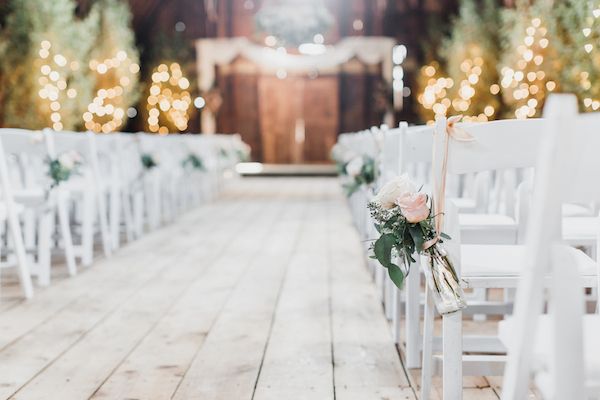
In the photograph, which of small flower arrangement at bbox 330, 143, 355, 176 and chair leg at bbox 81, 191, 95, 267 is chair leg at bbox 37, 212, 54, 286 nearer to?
chair leg at bbox 81, 191, 95, 267

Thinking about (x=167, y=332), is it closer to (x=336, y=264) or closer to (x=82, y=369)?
(x=82, y=369)

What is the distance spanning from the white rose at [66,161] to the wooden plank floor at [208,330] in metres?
0.65

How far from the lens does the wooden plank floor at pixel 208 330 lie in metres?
2.53

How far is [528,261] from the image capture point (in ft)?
4.13

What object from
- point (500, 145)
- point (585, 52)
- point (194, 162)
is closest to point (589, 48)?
point (585, 52)

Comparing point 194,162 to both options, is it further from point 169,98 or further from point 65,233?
point 169,98

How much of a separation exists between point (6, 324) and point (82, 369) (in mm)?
836

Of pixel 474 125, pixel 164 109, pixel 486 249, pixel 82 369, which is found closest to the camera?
pixel 474 125

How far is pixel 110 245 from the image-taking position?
Result: 5512 millimetres

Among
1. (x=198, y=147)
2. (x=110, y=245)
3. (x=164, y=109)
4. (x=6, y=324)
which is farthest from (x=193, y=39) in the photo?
(x=6, y=324)

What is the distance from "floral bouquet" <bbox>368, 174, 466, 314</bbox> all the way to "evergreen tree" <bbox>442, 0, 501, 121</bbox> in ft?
38.2

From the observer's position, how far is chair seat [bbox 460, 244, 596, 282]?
2051 millimetres

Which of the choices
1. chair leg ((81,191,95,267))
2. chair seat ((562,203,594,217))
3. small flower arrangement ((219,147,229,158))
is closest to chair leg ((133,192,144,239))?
chair leg ((81,191,95,267))

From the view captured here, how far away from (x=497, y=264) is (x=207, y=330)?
1532mm
